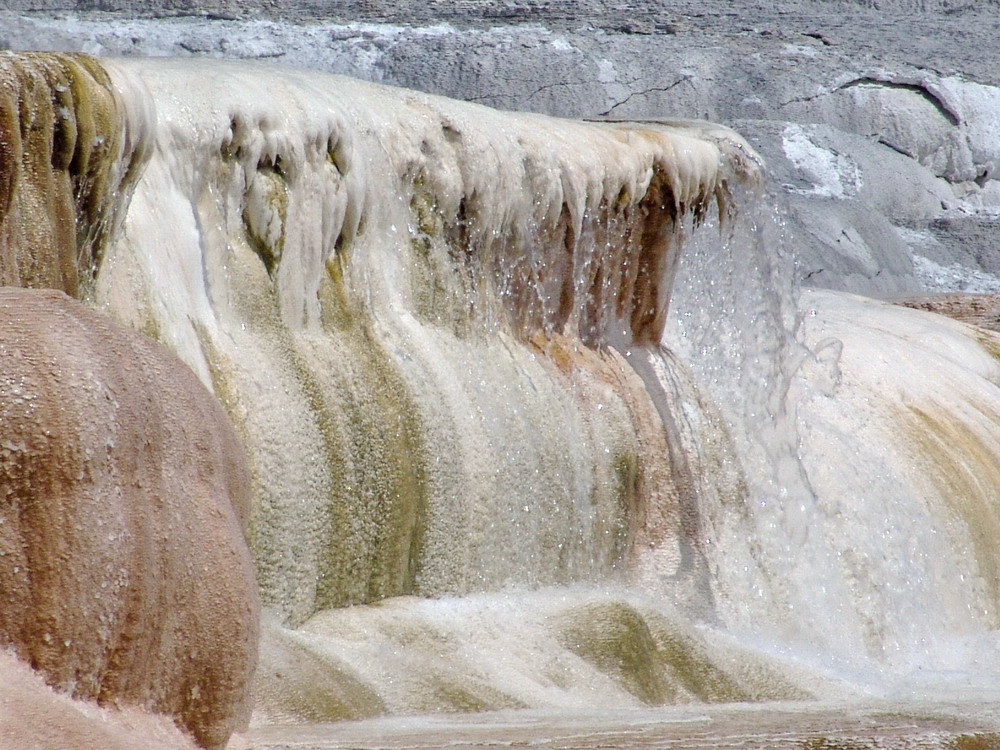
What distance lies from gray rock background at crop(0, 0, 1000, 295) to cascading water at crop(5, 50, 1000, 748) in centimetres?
360

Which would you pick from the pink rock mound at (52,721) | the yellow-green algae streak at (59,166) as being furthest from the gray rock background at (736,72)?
the pink rock mound at (52,721)

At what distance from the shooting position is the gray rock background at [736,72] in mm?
9727

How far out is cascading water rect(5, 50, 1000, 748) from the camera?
358 cm

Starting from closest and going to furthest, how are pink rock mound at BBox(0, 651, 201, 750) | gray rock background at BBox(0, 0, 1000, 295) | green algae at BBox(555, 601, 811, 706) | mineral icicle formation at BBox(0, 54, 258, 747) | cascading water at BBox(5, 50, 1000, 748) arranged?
pink rock mound at BBox(0, 651, 201, 750) < mineral icicle formation at BBox(0, 54, 258, 747) < cascading water at BBox(5, 50, 1000, 748) < green algae at BBox(555, 601, 811, 706) < gray rock background at BBox(0, 0, 1000, 295)

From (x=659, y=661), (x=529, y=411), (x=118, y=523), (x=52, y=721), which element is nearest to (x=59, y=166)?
(x=118, y=523)

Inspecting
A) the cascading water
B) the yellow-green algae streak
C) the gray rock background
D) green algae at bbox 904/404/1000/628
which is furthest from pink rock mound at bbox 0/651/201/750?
the gray rock background

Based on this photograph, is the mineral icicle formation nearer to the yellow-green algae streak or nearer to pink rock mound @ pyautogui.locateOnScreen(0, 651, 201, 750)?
pink rock mound @ pyautogui.locateOnScreen(0, 651, 201, 750)

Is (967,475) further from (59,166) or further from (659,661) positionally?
(59,166)

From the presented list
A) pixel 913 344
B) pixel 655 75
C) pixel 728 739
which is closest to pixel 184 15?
pixel 655 75

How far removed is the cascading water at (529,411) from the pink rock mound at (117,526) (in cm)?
78

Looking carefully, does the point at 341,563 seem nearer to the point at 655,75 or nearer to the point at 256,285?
the point at 256,285

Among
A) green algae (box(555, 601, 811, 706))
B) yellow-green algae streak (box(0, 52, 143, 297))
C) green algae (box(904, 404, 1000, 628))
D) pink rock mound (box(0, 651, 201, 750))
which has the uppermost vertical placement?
yellow-green algae streak (box(0, 52, 143, 297))

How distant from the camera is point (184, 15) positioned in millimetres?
10203

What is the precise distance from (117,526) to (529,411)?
2.65 metres
